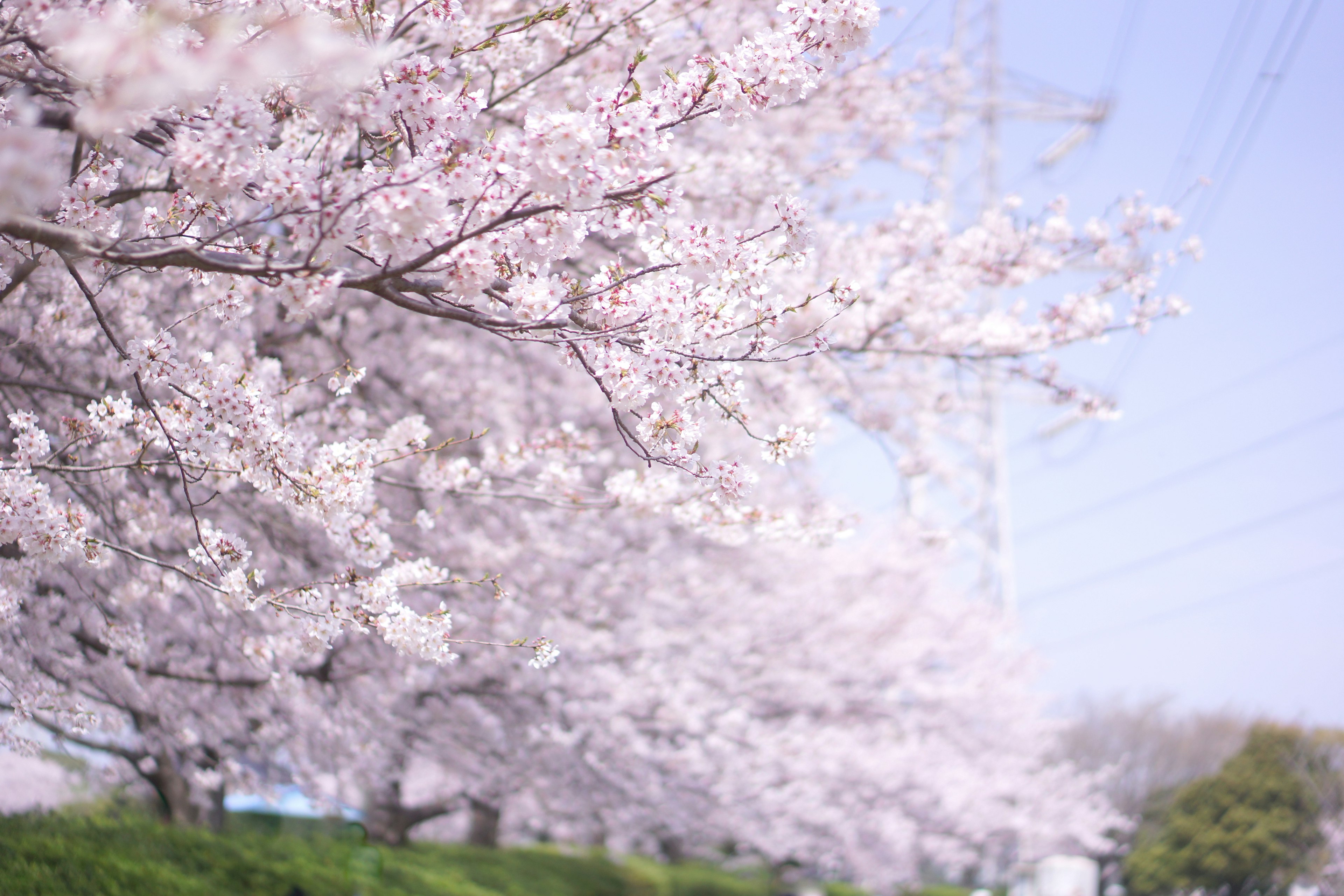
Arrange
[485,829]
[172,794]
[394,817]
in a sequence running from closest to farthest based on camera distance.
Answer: [172,794] → [394,817] → [485,829]

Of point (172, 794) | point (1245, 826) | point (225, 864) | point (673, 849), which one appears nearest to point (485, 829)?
point (673, 849)

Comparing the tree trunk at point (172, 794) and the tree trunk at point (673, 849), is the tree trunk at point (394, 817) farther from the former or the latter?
the tree trunk at point (673, 849)

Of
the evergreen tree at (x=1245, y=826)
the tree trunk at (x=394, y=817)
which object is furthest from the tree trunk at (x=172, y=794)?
the evergreen tree at (x=1245, y=826)

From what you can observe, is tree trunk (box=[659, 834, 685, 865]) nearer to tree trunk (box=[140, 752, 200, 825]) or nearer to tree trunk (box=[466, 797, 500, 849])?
tree trunk (box=[466, 797, 500, 849])

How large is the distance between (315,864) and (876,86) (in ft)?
28.3

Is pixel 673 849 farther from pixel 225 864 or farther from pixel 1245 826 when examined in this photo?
pixel 225 864

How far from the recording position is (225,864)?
7.50 m

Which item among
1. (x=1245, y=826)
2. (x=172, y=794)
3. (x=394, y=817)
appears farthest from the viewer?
(x=1245, y=826)

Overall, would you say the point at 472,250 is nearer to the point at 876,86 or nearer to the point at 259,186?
the point at 259,186

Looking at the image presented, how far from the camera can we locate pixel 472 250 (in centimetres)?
267

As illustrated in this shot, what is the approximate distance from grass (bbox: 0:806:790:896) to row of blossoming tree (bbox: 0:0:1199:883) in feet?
2.02

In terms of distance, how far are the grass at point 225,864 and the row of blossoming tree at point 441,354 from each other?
0.62 m

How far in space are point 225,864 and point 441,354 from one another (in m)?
4.24

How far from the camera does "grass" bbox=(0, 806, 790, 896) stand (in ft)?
17.8
